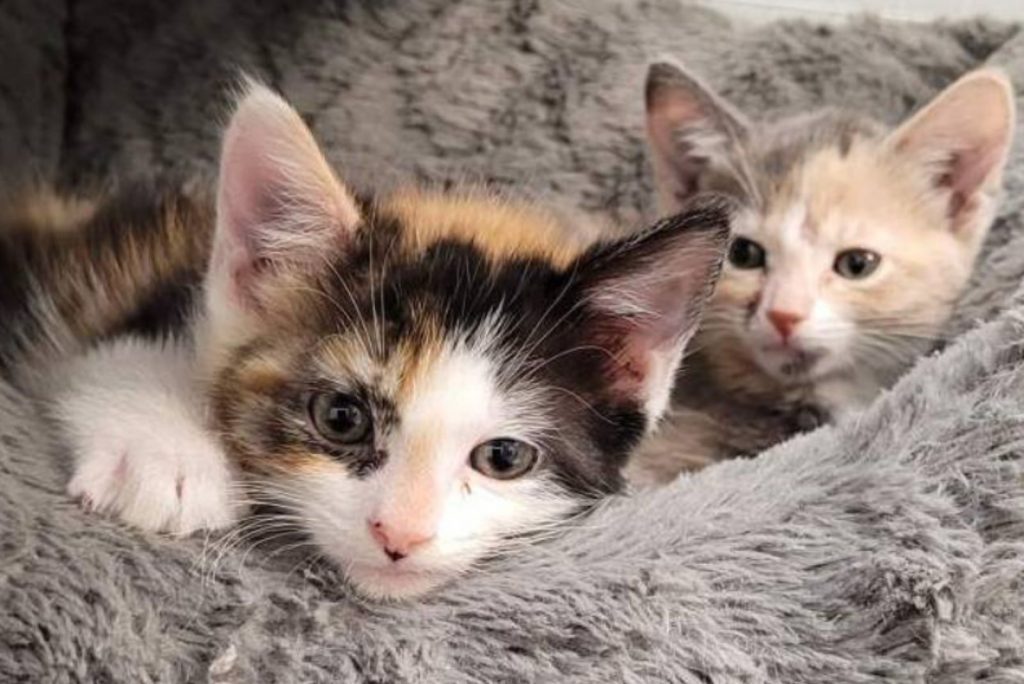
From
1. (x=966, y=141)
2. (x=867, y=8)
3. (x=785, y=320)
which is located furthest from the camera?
(x=867, y=8)

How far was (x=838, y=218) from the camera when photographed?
146cm

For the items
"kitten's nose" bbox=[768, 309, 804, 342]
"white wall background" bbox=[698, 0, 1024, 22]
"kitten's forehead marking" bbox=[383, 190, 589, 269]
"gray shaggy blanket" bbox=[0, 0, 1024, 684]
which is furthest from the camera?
"white wall background" bbox=[698, 0, 1024, 22]

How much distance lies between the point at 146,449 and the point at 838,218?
818 millimetres

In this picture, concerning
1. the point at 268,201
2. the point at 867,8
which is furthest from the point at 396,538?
the point at 867,8

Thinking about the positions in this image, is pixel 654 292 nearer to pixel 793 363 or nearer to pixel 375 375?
pixel 375 375

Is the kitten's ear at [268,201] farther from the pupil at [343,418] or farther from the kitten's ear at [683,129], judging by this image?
the kitten's ear at [683,129]

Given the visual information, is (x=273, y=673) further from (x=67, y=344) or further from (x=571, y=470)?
(x=67, y=344)

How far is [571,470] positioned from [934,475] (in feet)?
0.91

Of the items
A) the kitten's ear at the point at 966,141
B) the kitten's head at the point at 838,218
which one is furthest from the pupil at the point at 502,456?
the kitten's ear at the point at 966,141

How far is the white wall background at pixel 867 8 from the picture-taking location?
6.40 feet

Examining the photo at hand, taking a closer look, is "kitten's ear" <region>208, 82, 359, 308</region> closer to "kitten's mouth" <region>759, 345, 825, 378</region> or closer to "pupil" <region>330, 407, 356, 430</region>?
"pupil" <region>330, 407, 356, 430</region>

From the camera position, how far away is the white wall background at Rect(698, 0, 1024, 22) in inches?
76.7

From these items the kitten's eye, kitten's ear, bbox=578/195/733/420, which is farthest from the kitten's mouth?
the kitten's eye

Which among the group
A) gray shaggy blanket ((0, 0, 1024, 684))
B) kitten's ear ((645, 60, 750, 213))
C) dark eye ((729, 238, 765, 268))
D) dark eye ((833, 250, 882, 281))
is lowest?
dark eye ((833, 250, 882, 281))
